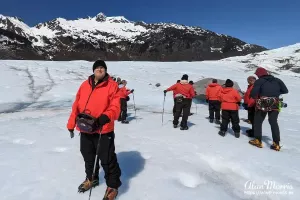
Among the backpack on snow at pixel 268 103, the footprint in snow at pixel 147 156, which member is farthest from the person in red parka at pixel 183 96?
the footprint in snow at pixel 147 156

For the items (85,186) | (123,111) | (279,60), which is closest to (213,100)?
(123,111)

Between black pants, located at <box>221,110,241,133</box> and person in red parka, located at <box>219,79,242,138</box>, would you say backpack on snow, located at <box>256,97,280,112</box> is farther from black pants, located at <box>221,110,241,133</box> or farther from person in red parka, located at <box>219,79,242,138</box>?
black pants, located at <box>221,110,241,133</box>

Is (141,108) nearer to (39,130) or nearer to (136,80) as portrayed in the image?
(39,130)

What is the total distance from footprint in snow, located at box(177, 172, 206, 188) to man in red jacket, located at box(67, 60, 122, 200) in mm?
1402

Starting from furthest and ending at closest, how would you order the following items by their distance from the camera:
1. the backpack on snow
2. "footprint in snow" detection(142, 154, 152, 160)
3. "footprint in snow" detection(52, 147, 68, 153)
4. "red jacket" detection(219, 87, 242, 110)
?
"red jacket" detection(219, 87, 242, 110), the backpack on snow, "footprint in snow" detection(52, 147, 68, 153), "footprint in snow" detection(142, 154, 152, 160)

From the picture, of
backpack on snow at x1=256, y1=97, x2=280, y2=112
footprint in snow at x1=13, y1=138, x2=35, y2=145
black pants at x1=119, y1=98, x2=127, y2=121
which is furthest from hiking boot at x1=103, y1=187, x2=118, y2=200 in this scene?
black pants at x1=119, y1=98, x2=127, y2=121

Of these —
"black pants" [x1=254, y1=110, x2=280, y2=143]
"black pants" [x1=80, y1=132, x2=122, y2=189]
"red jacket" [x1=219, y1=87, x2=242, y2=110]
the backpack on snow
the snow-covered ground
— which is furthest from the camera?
"red jacket" [x1=219, y1=87, x2=242, y2=110]

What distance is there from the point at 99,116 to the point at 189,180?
229 cm

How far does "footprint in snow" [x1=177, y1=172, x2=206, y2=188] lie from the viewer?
5.77m

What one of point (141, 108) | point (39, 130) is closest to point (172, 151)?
point (39, 130)

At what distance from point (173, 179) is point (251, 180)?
5.11ft

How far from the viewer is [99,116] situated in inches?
186

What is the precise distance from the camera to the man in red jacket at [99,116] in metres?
4.75

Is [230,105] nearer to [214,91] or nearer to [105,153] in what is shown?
[214,91]
